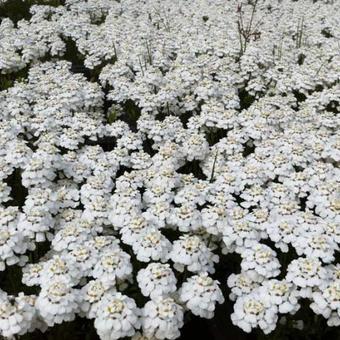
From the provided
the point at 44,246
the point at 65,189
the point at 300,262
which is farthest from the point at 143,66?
the point at 300,262

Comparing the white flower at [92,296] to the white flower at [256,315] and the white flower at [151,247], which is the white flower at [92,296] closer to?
the white flower at [151,247]

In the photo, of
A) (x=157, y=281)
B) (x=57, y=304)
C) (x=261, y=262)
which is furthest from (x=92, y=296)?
(x=261, y=262)

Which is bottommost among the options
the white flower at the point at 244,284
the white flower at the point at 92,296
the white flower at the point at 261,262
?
the white flower at the point at 244,284

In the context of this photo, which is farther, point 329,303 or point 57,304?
point 329,303

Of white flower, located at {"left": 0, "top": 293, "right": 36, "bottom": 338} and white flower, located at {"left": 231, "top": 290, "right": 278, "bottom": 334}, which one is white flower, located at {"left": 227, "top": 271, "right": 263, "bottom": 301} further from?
white flower, located at {"left": 0, "top": 293, "right": 36, "bottom": 338}

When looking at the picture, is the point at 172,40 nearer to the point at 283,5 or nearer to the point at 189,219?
the point at 283,5

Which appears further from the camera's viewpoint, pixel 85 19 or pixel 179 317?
pixel 85 19

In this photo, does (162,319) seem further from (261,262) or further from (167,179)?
(167,179)

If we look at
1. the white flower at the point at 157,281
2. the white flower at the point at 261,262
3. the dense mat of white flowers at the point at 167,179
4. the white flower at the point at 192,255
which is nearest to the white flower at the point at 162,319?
the dense mat of white flowers at the point at 167,179

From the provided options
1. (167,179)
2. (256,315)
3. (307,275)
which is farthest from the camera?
(167,179)
